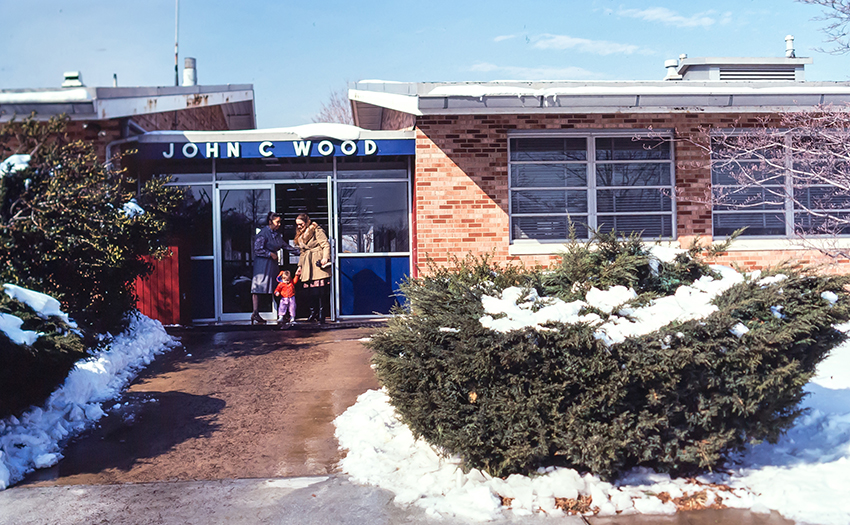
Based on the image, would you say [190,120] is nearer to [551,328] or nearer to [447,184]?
[447,184]

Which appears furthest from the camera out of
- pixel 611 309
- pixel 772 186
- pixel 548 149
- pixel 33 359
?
pixel 548 149

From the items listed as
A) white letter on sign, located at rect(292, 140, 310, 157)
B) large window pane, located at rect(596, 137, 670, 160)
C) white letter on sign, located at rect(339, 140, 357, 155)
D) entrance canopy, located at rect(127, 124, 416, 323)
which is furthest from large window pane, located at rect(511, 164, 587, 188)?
white letter on sign, located at rect(292, 140, 310, 157)

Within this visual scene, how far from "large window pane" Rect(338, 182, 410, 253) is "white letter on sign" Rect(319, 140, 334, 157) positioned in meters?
0.79

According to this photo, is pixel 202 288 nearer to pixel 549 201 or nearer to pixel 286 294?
pixel 286 294

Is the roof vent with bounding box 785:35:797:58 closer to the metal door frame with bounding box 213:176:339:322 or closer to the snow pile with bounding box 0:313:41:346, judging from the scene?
the metal door frame with bounding box 213:176:339:322

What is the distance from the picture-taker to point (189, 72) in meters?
14.8

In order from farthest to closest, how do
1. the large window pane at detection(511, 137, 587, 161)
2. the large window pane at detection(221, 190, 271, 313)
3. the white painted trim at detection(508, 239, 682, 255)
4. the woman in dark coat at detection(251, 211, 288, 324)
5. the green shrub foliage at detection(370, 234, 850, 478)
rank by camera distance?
the large window pane at detection(221, 190, 271, 313) < the woman in dark coat at detection(251, 211, 288, 324) < the large window pane at detection(511, 137, 587, 161) < the white painted trim at detection(508, 239, 682, 255) < the green shrub foliage at detection(370, 234, 850, 478)

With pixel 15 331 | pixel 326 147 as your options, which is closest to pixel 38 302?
pixel 15 331

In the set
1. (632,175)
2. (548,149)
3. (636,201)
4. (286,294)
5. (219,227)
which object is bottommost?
(286,294)

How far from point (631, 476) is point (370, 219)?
7.08 meters

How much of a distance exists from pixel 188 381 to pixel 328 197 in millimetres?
4407

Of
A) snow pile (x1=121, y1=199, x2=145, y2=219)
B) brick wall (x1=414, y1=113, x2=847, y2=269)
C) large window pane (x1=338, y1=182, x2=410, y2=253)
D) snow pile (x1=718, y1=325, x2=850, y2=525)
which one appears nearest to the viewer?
snow pile (x1=718, y1=325, x2=850, y2=525)

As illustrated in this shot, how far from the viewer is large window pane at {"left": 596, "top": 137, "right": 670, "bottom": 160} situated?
9711 millimetres

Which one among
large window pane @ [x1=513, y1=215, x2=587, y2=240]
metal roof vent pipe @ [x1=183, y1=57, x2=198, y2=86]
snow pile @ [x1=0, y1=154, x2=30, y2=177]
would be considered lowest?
large window pane @ [x1=513, y1=215, x2=587, y2=240]
